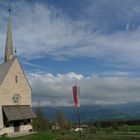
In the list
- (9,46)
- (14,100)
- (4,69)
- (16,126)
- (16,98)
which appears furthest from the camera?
(9,46)

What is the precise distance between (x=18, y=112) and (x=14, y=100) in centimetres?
239

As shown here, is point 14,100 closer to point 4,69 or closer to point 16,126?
point 16,126

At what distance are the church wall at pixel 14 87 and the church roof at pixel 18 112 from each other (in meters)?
0.79

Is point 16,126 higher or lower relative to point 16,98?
lower

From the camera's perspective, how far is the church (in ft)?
169

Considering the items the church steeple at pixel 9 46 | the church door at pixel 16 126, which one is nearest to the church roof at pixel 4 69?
the church door at pixel 16 126

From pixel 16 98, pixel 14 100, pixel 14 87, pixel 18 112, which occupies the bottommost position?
pixel 18 112

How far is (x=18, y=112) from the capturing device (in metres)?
52.6

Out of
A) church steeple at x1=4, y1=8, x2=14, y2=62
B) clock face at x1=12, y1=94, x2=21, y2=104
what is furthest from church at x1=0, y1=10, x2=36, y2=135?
church steeple at x1=4, y1=8, x2=14, y2=62

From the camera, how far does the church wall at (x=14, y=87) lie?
2072 inches

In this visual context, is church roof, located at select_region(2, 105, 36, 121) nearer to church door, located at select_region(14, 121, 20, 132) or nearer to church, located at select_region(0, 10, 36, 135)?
church, located at select_region(0, 10, 36, 135)

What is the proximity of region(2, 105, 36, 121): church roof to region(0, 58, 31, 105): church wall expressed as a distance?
31.0 inches

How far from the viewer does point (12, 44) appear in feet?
220

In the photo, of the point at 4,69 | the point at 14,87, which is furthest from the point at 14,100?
the point at 4,69
